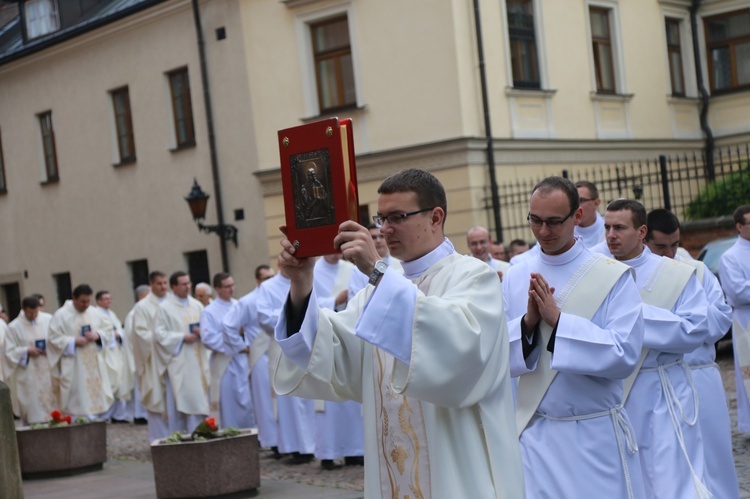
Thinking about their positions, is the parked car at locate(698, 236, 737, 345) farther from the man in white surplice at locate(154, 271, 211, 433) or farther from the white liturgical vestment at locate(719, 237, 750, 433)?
the man in white surplice at locate(154, 271, 211, 433)

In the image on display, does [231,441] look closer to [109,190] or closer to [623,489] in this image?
[623,489]

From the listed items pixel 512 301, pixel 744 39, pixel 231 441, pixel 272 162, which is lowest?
pixel 231 441

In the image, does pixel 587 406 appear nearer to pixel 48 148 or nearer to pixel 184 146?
pixel 184 146

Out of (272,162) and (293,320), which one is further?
(272,162)

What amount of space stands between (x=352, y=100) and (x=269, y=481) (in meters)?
12.2

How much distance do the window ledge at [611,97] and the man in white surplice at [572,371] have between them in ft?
59.2

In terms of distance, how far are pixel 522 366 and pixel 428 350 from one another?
5.27 ft

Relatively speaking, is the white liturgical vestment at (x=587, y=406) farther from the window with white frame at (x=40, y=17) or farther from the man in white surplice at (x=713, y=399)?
the window with white frame at (x=40, y=17)

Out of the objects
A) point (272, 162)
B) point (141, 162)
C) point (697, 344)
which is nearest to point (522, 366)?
point (697, 344)

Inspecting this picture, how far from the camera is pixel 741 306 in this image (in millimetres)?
11141

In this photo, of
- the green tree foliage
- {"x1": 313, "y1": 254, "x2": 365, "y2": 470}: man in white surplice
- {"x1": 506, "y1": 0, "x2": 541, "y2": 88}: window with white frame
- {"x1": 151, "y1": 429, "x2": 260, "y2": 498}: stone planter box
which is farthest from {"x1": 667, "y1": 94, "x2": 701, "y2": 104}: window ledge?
{"x1": 151, "y1": 429, "x2": 260, "y2": 498}: stone planter box

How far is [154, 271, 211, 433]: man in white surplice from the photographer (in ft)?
46.1

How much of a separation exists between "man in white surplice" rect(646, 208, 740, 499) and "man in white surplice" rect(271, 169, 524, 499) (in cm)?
289

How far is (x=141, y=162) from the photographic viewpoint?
2583 centimetres
